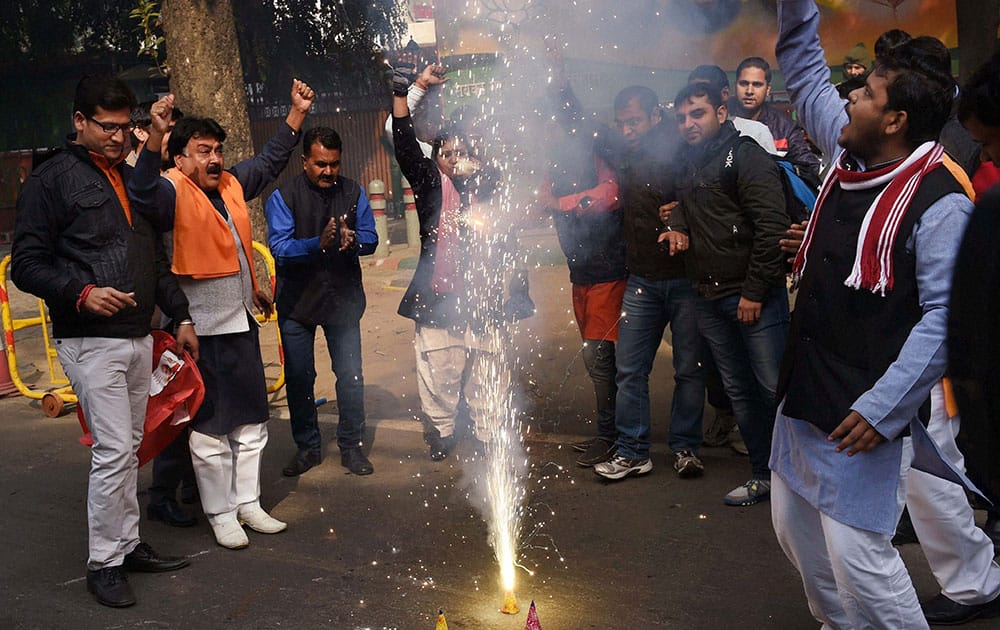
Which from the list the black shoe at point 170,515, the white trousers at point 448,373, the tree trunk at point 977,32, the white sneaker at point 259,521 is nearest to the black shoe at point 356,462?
the white trousers at point 448,373

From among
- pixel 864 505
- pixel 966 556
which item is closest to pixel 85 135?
pixel 864 505

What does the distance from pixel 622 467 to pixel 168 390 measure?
2.39 metres

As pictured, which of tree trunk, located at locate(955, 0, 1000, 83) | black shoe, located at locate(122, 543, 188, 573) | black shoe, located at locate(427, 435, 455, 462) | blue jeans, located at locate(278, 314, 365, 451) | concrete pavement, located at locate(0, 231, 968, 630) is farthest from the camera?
tree trunk, located at locate(955, 0, 1000, 83)

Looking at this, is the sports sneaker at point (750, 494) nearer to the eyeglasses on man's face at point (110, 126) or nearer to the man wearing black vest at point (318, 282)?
the man wearing black vest at point (318, 282)

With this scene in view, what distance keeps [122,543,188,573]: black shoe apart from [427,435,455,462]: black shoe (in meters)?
1.78

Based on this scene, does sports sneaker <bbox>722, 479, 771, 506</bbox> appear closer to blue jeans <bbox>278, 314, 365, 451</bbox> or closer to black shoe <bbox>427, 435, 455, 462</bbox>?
black shoe <bbox>427, 435, 455, 462</bbox>

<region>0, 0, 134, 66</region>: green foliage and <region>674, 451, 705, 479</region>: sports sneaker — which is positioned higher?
<region>0, 0, 134, 66</region>: green foliage

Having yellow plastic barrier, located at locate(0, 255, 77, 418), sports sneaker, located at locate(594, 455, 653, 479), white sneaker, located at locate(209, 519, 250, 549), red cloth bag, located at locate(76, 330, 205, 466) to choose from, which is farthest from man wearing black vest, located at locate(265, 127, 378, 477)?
yellow plastic barrier, located at locate(0, 255, 77, 418)

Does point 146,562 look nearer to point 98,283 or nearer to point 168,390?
point 168,390

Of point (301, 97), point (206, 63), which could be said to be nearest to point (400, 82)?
point (301, 97)

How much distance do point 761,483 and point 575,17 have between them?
9.40ft

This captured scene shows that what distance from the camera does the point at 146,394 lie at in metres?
4.39

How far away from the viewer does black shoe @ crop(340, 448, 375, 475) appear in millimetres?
5719

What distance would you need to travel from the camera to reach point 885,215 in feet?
9.34
